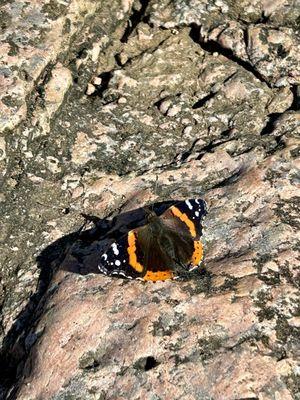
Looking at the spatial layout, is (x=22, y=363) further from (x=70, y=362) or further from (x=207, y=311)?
(x=207, y=311)

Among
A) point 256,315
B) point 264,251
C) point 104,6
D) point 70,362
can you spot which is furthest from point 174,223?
point 104,6

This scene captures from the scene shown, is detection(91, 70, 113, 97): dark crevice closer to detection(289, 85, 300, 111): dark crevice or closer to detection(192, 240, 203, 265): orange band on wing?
detection(289, 85, 300, 111): dark crevice

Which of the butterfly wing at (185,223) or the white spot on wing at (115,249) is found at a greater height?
the white spot on wing at (115,249)

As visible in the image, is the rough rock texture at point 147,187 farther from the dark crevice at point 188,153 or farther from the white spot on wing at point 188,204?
the white spot on wing at point 188,204

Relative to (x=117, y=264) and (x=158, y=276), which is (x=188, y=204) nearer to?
(x=158, y=276)

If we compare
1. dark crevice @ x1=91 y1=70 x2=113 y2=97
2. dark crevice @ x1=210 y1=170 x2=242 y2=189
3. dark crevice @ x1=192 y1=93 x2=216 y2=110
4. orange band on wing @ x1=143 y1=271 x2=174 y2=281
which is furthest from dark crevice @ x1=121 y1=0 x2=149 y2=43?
orange band on wing @ x1=143 y1=271 x2=174 y2=281

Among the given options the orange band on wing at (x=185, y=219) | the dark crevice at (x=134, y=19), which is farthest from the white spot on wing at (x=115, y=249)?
the dark crevice at (x=134, y=19)

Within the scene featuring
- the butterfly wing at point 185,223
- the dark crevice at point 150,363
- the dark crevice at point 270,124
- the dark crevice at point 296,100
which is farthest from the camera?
the dark crevice at point 296,100
